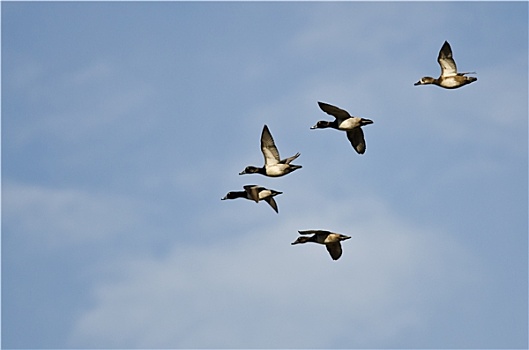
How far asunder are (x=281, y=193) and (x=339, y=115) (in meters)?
3.57

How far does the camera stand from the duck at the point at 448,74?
4911 inches

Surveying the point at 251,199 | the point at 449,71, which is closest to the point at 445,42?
the point at 449,71

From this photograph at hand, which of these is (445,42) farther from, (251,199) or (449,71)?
Answer: (251,199)

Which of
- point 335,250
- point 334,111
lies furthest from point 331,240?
point 334,111

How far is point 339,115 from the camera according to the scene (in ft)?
412

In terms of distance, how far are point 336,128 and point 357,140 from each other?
0.89 m

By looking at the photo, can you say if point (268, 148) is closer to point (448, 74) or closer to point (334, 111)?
point (334, 111)

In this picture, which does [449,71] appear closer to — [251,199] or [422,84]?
[422,84]

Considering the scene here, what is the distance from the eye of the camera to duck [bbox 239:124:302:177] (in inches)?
4929

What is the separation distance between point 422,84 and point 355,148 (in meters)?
3.45

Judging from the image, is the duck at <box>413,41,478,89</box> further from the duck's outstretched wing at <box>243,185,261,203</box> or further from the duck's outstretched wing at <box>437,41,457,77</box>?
the duck's outstretched wing at <box>243,185,261,203</box>

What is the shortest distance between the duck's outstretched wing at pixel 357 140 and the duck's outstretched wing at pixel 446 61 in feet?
12.5

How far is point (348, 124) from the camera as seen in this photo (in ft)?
412

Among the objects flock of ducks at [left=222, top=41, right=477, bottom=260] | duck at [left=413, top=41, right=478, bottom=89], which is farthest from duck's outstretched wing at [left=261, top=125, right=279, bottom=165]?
duck at [left=413, top=41, right=478, bottom=89]
